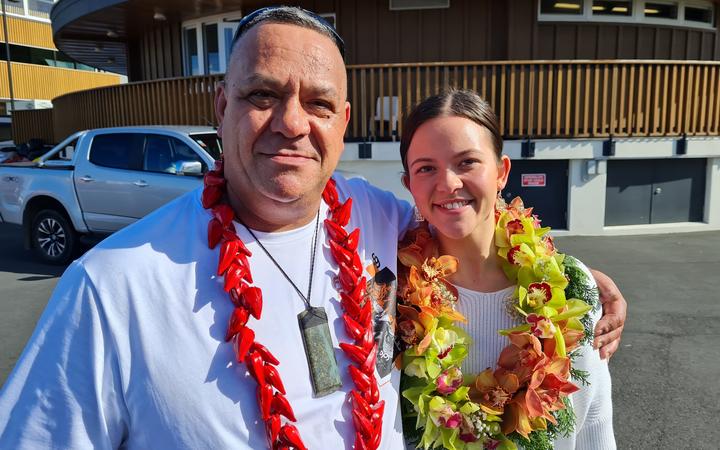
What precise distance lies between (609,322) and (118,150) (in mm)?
7451

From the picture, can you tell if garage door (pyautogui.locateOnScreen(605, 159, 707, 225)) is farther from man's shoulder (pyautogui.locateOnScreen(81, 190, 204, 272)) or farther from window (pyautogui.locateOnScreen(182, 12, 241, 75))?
man's shoulder (pyautogui.locateOnScreen(81, 190, 204, 272))

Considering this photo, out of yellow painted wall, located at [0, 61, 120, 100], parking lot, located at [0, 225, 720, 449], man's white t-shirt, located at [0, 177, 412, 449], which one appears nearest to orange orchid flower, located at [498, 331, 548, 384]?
man's white t-shirt, located at [0, 177, 412, 449]

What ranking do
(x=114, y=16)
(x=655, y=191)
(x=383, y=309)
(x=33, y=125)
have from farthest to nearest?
(x=33, y=125)
(x=114, y=16)
(x=655, y=191)
(x=383, y=309)

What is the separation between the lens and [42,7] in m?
38.5

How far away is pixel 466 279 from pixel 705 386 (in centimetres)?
325

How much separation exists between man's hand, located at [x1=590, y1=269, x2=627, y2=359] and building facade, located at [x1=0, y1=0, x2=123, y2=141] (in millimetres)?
39567

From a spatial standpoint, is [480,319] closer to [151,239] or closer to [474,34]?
[151,239]

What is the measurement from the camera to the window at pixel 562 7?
11.7 m

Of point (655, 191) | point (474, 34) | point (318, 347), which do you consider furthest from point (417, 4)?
point (318, 347)

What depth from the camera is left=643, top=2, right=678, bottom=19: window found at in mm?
12328

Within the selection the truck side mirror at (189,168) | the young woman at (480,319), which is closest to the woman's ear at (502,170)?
the young woman at (480,319)

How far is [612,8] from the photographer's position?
12.0 m

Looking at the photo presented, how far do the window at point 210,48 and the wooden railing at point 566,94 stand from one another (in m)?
5.12

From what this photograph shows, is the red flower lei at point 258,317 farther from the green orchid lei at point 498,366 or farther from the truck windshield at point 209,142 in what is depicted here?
the truck windshield at point 209,142
